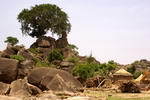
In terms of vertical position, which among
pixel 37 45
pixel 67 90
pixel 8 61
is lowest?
pixel 67 90

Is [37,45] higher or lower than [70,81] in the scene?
higher

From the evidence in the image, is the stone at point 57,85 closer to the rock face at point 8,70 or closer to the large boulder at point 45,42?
the rock face at point 8,70

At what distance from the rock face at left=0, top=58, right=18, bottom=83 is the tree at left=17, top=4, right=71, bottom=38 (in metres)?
43.1

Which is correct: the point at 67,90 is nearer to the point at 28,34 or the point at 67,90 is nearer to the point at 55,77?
the point at 55,77

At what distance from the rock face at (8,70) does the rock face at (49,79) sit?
1398 mm

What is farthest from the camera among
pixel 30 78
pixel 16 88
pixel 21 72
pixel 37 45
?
pixel 37 45

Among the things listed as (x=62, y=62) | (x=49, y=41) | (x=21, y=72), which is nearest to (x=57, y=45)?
(x=49, y=41)

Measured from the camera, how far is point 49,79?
22.1 metres

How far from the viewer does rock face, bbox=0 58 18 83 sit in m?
22.9

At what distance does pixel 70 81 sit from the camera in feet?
75.9

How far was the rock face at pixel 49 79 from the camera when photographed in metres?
21.8

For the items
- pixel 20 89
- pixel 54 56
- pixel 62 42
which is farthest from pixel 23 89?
pixel 62 42

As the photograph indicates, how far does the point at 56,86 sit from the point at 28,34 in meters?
48.7

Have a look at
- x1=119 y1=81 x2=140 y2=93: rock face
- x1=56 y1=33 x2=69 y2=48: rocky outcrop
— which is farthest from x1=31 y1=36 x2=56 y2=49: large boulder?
x1=119 y1=81 x2=140 y2=93: rock face
